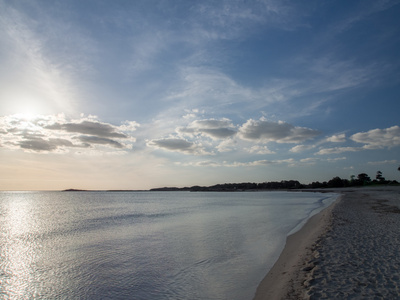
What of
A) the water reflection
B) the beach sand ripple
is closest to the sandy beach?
the beach sand ripple

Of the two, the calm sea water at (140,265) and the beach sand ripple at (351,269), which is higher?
the beach sand ripple at (351,269)

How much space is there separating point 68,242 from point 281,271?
14.6m

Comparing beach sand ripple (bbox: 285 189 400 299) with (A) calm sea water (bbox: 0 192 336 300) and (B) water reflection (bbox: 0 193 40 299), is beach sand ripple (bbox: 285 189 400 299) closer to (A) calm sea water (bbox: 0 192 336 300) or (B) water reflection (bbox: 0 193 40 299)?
(A) calm sea water (bbox: 0 192 336 300)

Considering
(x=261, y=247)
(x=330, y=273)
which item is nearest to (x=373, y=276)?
(x=330, y=273)

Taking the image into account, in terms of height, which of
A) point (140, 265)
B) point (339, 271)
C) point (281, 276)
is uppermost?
point (339, 271)

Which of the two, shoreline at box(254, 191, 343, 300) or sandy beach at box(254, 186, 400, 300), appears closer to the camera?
sandy beach at box(254, 186, 400, 300)

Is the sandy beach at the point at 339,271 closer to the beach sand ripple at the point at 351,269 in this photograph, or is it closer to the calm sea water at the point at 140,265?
the beach sand ripple at the point at 351,269

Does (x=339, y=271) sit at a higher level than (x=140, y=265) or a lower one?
higher

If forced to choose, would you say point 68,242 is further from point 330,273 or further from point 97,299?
point 330,273

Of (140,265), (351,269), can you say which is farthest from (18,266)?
(351,269)

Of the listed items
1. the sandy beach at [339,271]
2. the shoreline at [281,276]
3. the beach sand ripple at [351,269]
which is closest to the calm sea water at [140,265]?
the shoreline at [281,276]

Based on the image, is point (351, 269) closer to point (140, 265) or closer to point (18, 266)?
point (140, 265)

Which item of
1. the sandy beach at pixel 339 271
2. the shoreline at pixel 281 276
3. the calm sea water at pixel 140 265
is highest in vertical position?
the sandy beach at pixel 339 271

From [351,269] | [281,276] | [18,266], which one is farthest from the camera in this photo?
[18,266]
